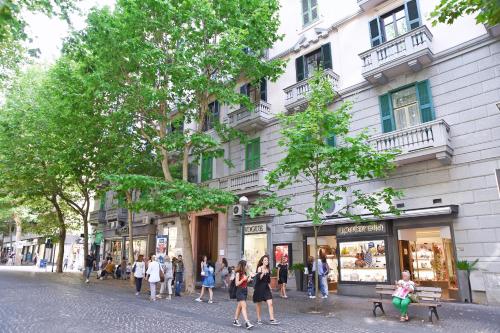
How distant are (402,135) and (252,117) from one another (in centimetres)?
808

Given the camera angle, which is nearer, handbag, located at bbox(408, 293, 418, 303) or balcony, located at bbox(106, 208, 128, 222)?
handbag, located at bbox(408, 293, 418, 303)

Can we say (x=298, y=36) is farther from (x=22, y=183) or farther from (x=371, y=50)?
(x=22, y=183)

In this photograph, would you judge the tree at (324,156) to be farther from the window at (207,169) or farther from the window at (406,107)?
the window at (207,169)

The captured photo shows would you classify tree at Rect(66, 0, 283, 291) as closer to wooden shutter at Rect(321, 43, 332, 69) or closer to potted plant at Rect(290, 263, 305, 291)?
wooden shutter at Rect(321, 43, 332, 69)

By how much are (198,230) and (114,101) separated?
9.57 metres

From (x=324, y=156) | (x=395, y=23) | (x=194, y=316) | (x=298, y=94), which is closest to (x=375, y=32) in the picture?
(x=395, y=23)

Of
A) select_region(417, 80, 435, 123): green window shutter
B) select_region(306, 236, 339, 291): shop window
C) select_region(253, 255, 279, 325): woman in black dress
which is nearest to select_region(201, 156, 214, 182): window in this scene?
select_region(306, 236, 339, 291): shop window

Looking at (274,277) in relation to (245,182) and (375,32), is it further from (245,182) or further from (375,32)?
(375,32)

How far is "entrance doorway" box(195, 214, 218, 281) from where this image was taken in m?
22.9

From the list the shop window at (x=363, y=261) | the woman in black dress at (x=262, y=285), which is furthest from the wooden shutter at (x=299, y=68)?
the woman in black dress at (x=262, y=285)

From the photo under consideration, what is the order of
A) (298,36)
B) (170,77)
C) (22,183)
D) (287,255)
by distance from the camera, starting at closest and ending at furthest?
1. (170,77)
2. (287,255)
3. (298,36)
4. (22,183)

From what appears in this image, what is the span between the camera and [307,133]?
1191 cm

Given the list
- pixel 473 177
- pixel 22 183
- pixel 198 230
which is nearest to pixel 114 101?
pixel 198 230

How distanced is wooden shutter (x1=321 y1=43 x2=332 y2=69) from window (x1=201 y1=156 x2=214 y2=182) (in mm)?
8949
